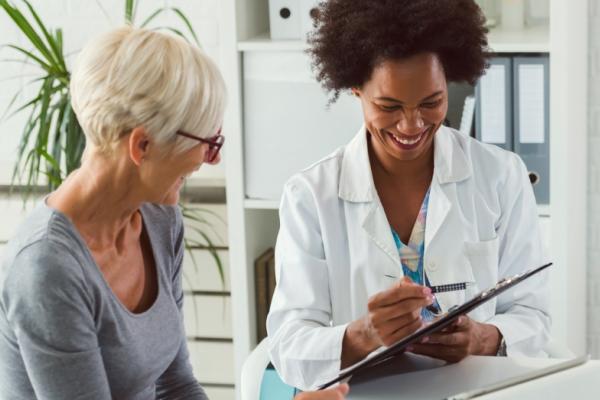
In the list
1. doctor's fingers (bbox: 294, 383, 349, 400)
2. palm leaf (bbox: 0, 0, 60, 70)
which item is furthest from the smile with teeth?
palm leaf (bbox: 0, 0, 60, 70)

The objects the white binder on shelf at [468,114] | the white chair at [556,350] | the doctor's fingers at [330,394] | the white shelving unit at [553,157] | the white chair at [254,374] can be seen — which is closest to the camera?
the doctor's fingers at [330,394]

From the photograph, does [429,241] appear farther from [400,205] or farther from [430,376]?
[430,376]

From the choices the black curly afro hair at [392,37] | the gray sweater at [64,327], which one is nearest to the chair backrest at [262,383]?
the gray sweater at [64,327]

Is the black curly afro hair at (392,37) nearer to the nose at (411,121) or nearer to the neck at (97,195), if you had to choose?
the nose at (411,121)

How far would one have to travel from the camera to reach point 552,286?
2.61 meters

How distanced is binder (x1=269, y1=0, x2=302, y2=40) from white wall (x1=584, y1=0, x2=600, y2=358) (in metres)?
0.79

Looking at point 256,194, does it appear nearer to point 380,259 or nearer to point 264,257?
point 264,257

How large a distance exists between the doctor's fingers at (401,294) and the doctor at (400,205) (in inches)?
7.0

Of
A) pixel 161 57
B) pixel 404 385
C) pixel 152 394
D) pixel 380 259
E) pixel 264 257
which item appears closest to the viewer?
pixel 404 385

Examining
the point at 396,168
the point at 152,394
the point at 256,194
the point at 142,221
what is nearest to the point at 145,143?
the point at 142,221

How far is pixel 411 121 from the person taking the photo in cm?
184

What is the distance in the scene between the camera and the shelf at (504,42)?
2.49m

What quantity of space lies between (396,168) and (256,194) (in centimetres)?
78

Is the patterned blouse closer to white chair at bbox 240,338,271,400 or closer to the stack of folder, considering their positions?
Result: white chair at bbox 240,338,271,400
